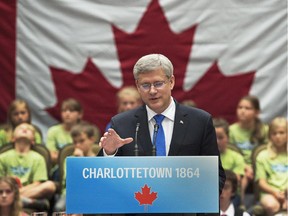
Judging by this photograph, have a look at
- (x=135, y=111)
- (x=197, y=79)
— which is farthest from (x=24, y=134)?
(x=135, y=111)

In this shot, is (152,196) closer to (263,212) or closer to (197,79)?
(263,212)

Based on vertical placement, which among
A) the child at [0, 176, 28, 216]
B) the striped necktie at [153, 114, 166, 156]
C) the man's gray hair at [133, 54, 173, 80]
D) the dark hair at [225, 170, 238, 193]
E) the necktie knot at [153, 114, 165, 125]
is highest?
the dark hair at [225, 170, 238, 193]

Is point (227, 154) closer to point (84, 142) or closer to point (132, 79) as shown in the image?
point (84, 142)

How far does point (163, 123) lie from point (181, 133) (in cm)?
11

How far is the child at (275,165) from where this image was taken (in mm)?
9148

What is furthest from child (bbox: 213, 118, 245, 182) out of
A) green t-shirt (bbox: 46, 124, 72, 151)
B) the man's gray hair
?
the man's gray hair

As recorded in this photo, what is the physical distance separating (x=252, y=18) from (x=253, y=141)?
1575 millimetres

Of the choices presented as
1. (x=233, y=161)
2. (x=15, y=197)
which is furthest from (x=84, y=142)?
(x=233, y=161)

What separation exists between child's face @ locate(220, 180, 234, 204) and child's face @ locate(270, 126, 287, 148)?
1.25 meters

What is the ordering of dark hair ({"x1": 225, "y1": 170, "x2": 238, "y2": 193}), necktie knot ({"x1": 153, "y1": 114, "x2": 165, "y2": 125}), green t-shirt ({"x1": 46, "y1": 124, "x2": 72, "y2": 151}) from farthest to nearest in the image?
green t-shirt ({"x1": 46, "y1": 124, "x2": 72, "y2": 151})
dark hair ({"x1": 225, "y1": 170, "x2": 238, "y2": 193})
necktie knot ({"x1": 153, "y1": 114, "x2": 165, "y2": 125})

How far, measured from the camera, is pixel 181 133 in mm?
4555

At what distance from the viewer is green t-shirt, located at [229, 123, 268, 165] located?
979cm

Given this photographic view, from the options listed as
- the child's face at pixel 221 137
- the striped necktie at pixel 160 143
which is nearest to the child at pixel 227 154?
the child's face at pixel 221 137

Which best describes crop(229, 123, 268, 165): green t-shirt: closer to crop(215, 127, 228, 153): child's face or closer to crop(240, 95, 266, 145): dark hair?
crop(240, 95, 266, 145): dark hair
